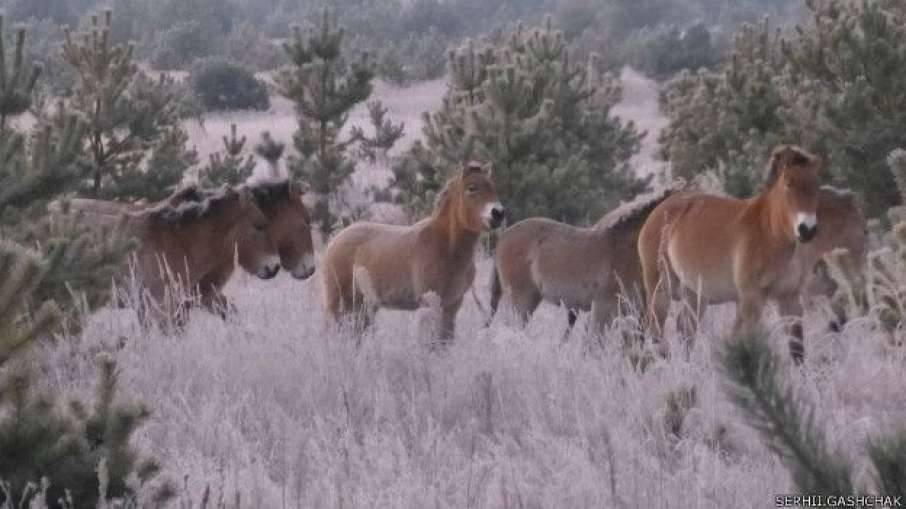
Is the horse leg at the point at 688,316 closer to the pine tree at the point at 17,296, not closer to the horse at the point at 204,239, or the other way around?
the horse at the point at 204,239

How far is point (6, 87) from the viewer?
574 cm

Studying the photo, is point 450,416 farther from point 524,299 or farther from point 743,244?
point 524,299

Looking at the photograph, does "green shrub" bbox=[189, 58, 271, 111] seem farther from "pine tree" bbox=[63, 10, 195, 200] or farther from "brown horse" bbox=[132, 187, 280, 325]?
"brown horse" bbox=[132, 187, 280, 325]

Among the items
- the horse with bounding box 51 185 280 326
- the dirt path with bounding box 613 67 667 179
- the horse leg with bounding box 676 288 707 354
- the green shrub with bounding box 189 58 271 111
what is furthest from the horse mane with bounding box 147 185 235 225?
the green shrub with bounding box 189 58 271 111

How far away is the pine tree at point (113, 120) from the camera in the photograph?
17.6 m

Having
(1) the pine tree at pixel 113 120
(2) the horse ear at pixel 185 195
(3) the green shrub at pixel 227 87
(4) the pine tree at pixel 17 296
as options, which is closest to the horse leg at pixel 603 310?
(2) the horse ear at pixel 185 195

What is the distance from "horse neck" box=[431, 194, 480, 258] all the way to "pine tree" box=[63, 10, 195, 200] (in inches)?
334

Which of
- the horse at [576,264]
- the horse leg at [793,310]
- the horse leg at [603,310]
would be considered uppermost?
the horse leg at [793,310]

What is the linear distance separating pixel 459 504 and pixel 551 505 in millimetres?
337

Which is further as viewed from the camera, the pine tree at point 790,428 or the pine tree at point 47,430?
the pine tree at point 47,430

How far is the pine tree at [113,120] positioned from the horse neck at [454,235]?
8.49 metres

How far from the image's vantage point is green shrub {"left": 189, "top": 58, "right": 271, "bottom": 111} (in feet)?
151

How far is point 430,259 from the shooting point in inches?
384

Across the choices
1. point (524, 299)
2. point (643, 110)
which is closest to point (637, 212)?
point (524, 299)
